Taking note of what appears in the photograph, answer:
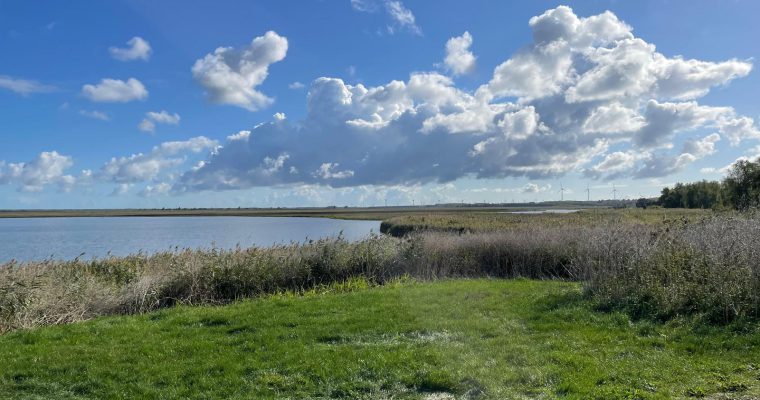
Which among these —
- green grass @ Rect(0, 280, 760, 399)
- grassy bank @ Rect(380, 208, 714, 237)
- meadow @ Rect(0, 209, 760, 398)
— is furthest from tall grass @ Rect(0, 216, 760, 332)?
grassy bank @ Rect(380, 208, 714, 237)

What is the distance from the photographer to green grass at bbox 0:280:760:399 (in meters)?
5.99

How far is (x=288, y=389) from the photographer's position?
6.06 m

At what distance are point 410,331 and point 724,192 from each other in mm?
59216

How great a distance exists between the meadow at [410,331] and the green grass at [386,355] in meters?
0.03

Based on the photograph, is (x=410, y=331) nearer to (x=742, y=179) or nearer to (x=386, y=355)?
(x=386, y=355)

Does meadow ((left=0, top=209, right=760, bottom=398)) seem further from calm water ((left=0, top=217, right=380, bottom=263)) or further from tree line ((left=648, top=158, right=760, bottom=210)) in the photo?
tree line ((left=648, top=158, right=760, bottom=210))

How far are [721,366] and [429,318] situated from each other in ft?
14.6

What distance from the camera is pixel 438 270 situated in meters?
Result: 18.4

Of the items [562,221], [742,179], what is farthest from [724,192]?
[562,221]

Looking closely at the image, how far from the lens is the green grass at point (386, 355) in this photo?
599 centimetres

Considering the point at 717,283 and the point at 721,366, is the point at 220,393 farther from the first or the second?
the point at 717,283

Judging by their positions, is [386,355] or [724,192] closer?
[386,355]

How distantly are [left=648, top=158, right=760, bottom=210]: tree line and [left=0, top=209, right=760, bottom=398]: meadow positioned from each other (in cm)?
1036

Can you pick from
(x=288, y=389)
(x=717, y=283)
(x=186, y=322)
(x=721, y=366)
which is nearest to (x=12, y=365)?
(x=186, y=322)
